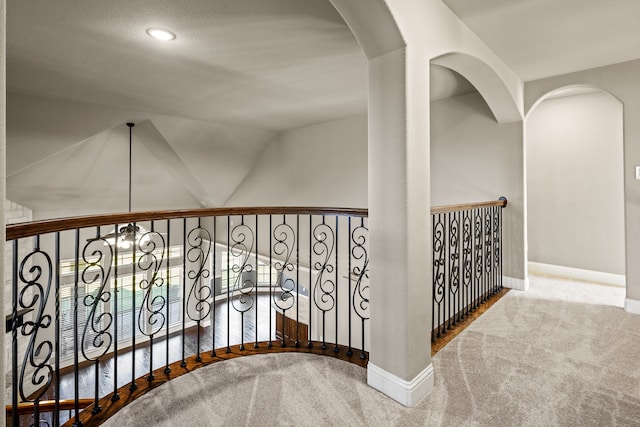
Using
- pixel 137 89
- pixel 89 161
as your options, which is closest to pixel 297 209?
pixel 137 89

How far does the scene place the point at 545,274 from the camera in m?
4.46

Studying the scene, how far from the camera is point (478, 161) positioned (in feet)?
13.4

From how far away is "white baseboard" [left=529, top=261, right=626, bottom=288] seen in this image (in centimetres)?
398

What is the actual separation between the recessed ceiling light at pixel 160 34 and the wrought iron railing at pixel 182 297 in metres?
1.40

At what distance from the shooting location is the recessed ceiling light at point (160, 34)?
2498 millimetres

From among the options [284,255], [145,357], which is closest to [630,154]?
[284,255]

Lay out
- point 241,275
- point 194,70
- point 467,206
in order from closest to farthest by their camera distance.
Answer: point 467,206 < point 194,70 < point 241,275

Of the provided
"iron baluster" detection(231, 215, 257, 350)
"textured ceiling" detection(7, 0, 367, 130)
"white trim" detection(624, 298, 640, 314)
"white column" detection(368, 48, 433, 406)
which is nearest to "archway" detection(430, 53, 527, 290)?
"white trim" detection(624, 298, 640, 314)

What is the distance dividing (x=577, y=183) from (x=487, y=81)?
2.13 m

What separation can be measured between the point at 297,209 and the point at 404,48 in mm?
1205

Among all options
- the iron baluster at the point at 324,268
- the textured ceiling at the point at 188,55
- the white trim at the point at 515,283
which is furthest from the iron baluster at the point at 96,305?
the white trim at the point at 515,283

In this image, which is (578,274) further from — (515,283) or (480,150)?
(480,150)

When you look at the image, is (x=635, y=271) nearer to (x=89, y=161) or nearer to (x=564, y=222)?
(x=564, y=222)

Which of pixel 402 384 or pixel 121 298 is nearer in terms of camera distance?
pixel 402 384
